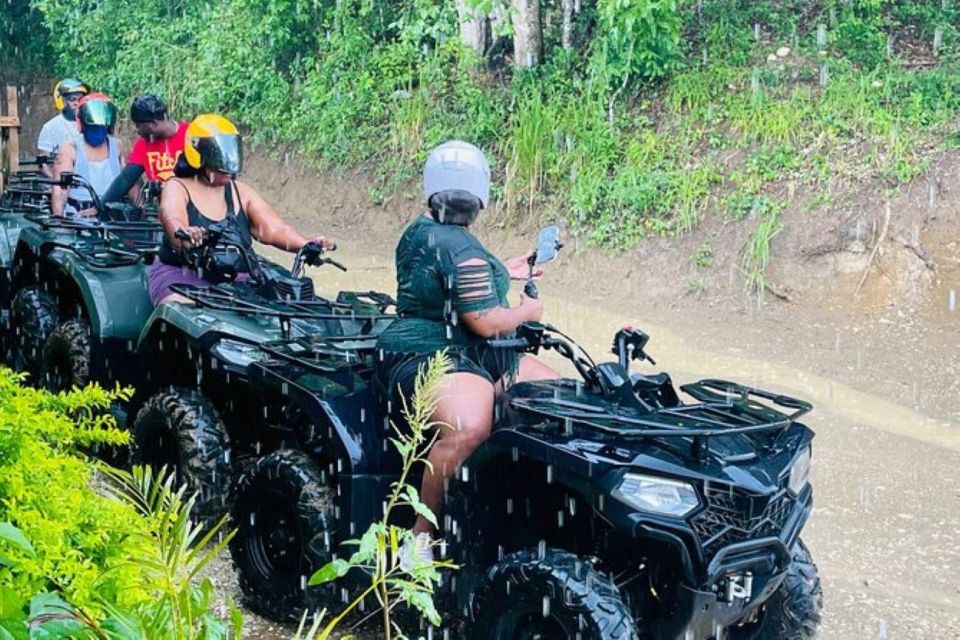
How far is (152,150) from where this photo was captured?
28.3 ft

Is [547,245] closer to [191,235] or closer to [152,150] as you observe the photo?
[191,235]

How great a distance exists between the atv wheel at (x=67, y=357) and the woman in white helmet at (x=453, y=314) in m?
3.02

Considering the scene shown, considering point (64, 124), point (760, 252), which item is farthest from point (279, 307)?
point (760, 252)

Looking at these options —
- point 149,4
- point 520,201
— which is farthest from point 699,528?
point 149,4

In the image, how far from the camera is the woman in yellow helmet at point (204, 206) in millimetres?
6559

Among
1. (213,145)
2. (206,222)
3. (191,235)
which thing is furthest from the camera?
(206,222)

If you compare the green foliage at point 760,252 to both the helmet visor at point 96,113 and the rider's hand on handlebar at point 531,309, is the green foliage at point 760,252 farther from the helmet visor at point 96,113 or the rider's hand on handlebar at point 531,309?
the rider's hand on handlebar at point 531,309

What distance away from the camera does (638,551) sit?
4.31 meters

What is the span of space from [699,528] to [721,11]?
11.4 meters

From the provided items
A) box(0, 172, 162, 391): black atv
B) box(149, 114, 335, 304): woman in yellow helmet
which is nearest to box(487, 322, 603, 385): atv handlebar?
box(149, 114, 335, 304): woman in yellow helmet

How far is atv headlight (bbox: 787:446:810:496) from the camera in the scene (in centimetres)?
429

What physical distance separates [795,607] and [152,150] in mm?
5668

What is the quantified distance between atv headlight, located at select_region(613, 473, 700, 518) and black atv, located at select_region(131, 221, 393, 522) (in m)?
1.87

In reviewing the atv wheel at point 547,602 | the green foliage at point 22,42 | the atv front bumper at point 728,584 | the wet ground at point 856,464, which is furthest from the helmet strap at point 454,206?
the green foliage at point 22,42
